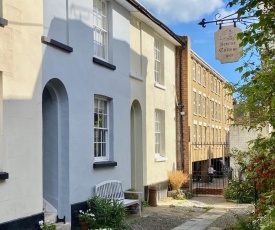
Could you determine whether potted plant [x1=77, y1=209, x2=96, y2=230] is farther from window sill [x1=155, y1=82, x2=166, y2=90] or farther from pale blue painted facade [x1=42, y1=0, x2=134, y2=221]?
window sill [x1=155, y1=82, x2=166, y2=90]

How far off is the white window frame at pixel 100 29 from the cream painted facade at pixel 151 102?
211cm

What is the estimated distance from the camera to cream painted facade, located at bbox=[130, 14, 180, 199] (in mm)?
16000

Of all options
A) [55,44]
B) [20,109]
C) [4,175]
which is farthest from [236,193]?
[4,175]

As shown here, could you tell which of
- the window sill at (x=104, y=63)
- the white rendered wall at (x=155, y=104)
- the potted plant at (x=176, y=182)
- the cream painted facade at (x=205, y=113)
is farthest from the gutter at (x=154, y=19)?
the potted plant at (x=176, y=182)

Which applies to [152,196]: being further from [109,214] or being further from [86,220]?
[86,220]

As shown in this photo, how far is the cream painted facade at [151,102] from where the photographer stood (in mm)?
16000

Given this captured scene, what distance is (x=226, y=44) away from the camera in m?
11.4

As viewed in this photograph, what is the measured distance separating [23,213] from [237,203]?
1107 cm

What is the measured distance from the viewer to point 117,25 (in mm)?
13617

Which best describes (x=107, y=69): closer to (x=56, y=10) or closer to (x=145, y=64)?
(x=56, y=10)

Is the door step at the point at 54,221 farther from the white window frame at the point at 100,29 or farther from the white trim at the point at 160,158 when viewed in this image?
the white trim at the point at 160,158

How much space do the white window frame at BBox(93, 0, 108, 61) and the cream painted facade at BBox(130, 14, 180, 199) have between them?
6.91 ft

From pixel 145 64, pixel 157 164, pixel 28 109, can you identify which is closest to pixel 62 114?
pixel 28 109

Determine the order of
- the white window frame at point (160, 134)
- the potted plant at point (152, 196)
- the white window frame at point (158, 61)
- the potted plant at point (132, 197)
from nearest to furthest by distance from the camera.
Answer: the potted plant at point (132, 197) < the potted plant at point (152, 196) < the white window frame at point (158, 61) < the white window frame at point (160, 134)
